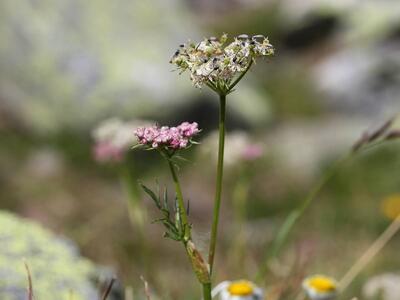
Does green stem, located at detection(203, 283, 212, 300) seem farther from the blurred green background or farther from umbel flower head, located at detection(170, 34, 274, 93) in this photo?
the blurred green background

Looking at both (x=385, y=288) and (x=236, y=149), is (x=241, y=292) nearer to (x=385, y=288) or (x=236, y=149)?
(x=385, y=288)

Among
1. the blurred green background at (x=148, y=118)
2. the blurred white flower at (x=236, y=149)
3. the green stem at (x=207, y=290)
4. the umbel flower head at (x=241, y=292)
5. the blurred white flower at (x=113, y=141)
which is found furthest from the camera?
the blurred green background at (x=148, y=118)

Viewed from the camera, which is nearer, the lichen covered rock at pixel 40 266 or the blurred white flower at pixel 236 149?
the lichen covered rock at pixel 40 266

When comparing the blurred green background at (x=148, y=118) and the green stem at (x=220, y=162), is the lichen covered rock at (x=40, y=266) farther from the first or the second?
the blurred green background at (x=148, y=118)

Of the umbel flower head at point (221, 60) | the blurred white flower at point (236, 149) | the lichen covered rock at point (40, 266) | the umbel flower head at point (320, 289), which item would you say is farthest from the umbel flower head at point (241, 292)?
→ the blurred white flower at point (236, 149)

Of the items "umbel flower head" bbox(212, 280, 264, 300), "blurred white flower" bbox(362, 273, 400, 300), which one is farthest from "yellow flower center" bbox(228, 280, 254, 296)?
"blurred white flower" bbox(362, 273, 400, 300)

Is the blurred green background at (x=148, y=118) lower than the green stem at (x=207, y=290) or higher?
higher
